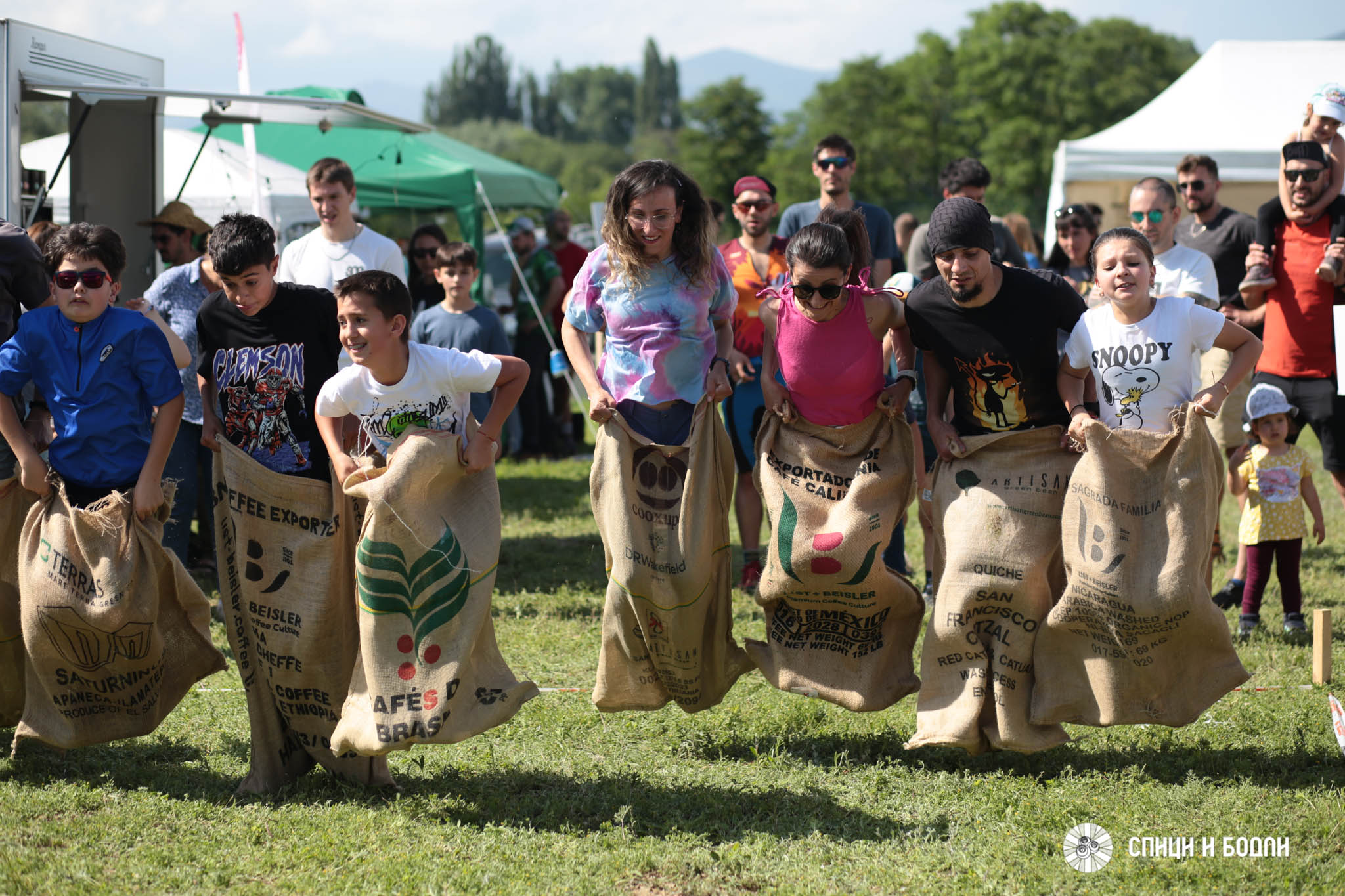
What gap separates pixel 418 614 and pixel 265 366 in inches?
37.6

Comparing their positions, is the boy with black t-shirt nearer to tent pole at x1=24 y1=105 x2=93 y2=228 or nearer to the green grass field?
the green grass field

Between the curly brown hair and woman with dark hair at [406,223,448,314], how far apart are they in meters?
5.27

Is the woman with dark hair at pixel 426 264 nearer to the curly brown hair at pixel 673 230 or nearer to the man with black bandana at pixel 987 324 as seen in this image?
the curly brown hair at pixel 673 230

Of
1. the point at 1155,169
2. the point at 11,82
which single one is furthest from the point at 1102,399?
the point at 1155,169

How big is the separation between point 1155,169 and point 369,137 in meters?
8.27

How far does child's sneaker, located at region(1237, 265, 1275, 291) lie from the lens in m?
5.85

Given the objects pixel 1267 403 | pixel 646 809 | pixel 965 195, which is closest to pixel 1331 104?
pixel 1267 403

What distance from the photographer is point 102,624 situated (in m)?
3.93

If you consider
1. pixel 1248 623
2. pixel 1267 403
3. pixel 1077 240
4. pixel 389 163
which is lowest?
pixel 1248 623

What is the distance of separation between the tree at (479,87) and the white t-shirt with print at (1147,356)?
586ft

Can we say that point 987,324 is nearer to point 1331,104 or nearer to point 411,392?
point 411,392

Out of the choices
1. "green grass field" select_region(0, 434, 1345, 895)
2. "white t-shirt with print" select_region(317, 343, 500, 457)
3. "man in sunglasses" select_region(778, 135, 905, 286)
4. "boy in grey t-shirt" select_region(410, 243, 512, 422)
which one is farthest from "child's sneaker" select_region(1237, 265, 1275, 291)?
"boy in grey t-shirt" select_region(410, 243, 512, 422)

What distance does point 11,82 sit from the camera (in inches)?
280

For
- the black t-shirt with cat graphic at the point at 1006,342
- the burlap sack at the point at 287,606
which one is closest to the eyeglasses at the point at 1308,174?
the black t-shirt with cat graphic at the point at 1006,342
